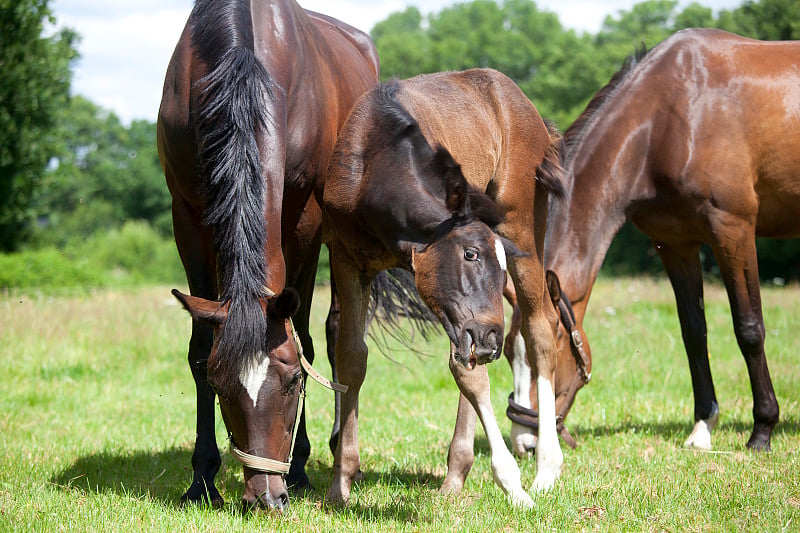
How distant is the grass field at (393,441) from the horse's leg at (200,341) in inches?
7.1

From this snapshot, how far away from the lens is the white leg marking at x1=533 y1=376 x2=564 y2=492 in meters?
4.15

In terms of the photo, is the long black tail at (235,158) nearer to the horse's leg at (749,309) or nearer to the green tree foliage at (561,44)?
the horse's leg at (749,309)

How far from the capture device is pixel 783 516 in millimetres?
3484

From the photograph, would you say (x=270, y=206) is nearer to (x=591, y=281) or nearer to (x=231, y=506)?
(x=231, y=506)

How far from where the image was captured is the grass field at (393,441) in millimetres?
3586

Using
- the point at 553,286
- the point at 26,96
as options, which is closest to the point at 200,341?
the point at 553,286

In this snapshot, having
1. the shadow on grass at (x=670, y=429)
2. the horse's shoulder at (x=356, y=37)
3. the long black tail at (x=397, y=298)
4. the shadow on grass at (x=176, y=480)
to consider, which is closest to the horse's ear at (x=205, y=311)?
the shadow on grass at (x=176, y=480)

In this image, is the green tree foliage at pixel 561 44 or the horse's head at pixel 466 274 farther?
the green tree foliage at pixel 561 44

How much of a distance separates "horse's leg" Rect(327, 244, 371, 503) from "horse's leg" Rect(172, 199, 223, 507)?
697 millimetres

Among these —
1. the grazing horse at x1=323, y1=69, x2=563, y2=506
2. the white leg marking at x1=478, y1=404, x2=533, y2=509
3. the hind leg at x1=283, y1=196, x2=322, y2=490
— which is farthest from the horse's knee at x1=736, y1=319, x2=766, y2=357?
the hind leg at x1=283, y1=196, x2=322, y2=490

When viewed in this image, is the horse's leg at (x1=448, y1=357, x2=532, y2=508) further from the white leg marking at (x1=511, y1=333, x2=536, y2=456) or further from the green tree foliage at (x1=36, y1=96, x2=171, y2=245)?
the green tree foliage at (x1=36, y1=96, x2=171, y2=245)

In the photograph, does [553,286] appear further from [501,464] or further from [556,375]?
[501,464]

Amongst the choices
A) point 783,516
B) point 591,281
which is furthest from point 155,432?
point 783,516

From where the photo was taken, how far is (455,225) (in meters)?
3.37
